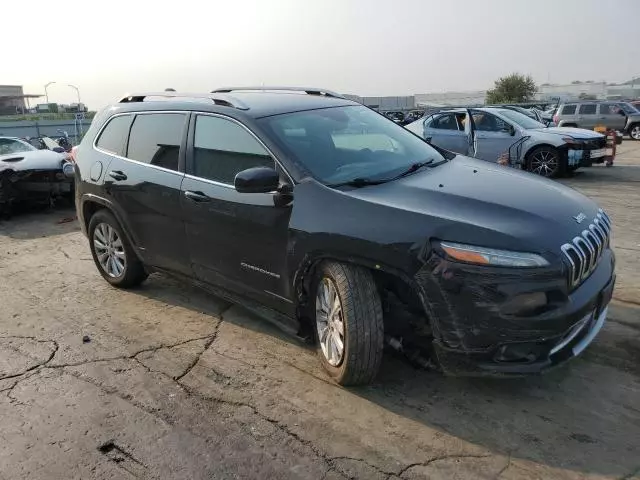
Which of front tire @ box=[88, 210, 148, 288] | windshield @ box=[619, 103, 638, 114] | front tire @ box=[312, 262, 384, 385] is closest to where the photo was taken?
front tire @ box=[312, 262, 384, 385]

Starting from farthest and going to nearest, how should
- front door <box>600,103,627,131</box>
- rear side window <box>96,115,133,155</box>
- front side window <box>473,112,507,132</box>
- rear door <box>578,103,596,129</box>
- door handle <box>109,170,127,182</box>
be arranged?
front door <box>600,103,627,131</box> → rear door <box>578,103,596,129</box> → front side window <box>473,112,507,132</box> → rear side window <box>96,115,133,155</box> → door handle <box>109,170,127,182</box>

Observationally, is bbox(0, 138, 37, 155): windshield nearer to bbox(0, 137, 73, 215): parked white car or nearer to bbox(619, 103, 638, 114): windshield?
bbox(0, 137, 73, 215): parked white car

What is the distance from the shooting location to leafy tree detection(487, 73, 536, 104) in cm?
5837

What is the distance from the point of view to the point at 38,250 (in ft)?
24.0

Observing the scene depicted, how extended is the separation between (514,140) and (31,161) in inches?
379

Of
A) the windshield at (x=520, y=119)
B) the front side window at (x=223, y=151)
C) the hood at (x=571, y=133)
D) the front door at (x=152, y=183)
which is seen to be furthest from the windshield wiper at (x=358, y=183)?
the windshield at (x=520, y=119)

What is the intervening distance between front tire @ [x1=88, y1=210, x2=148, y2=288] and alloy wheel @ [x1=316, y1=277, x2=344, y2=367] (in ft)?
7.58

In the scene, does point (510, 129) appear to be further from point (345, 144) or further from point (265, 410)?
point (265, 410)

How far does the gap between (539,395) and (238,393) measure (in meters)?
1.82

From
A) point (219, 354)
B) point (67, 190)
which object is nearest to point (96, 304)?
point (219, 354)

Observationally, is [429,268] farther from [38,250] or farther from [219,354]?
[38,250]

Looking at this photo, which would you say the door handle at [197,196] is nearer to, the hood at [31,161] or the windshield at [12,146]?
the hood at [31,161]

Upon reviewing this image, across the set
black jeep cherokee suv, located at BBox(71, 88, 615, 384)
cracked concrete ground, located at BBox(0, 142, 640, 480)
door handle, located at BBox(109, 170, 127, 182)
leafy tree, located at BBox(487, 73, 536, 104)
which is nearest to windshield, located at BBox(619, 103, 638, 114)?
cracked concrete ground, located at BBox(0, 142, 640, 480)

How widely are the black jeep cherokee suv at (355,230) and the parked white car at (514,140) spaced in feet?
27.4
